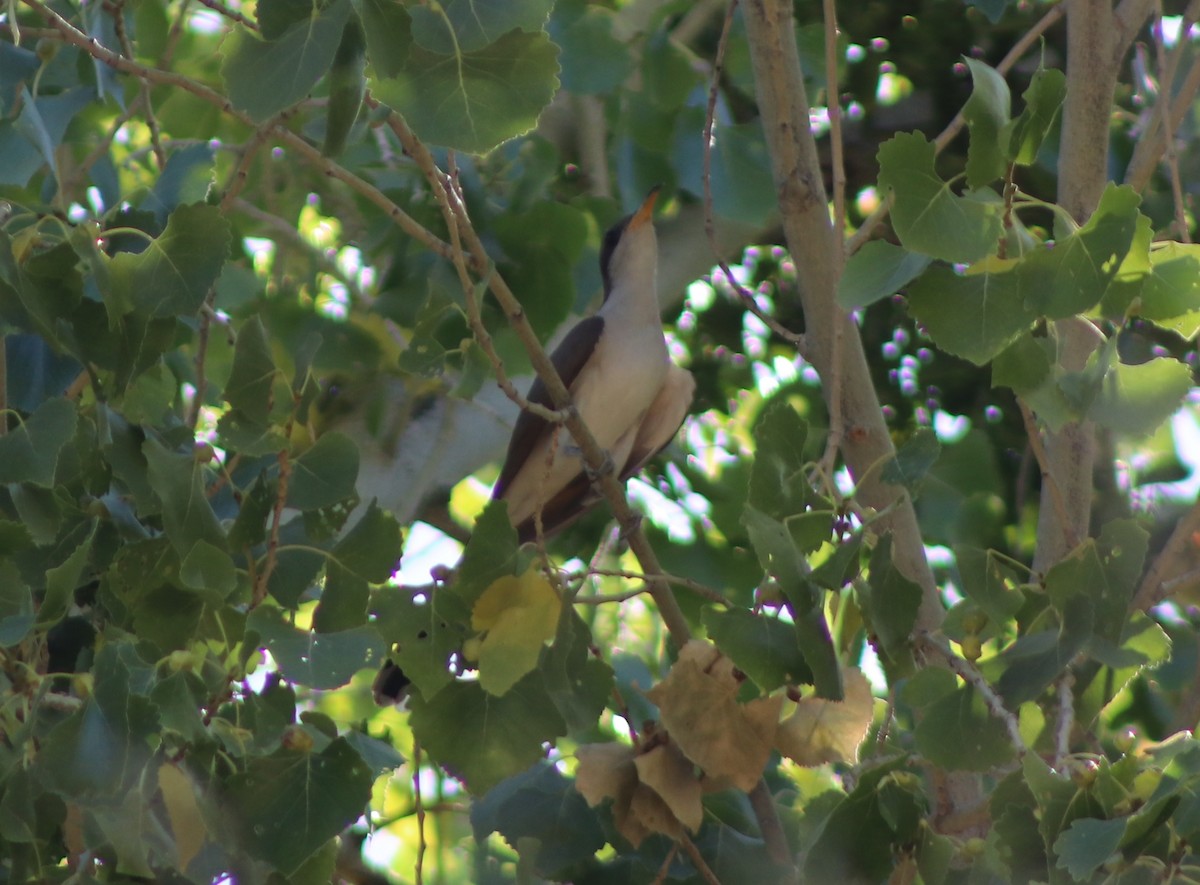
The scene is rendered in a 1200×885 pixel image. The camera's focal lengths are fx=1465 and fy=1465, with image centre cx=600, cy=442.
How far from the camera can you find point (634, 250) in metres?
4.72

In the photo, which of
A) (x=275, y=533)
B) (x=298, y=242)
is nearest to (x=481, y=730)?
(x=275, y=533)

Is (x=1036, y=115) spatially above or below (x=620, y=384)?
above

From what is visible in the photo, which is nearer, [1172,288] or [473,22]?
[473,22]

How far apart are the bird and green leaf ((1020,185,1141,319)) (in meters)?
2.51

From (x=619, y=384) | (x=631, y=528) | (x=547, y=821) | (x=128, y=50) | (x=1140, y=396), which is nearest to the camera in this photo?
(x=1140, y=396)

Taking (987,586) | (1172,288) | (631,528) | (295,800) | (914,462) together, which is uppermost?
(1172,288)

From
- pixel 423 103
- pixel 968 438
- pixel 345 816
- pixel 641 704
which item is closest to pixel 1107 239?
pixel 423 103

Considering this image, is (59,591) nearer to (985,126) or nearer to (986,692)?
(986,692)

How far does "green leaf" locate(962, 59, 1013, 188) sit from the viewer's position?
6.16 feet

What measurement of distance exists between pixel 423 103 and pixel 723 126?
222 centimetres

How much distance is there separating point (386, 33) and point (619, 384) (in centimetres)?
270

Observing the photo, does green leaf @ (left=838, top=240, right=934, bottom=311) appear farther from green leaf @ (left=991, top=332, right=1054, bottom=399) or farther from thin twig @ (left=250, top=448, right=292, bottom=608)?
thin twig @ (left=250, top=448, right=292, bottom=608)

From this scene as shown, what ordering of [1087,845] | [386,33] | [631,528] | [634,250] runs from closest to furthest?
[1087,845] → [386,33] → [631,528] → [634,250]

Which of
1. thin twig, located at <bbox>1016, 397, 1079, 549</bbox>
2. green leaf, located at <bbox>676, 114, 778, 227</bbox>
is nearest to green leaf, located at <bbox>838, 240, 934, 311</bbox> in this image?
thin twig, located at <bbox>1016, 397, 1079, 549</bbox>
